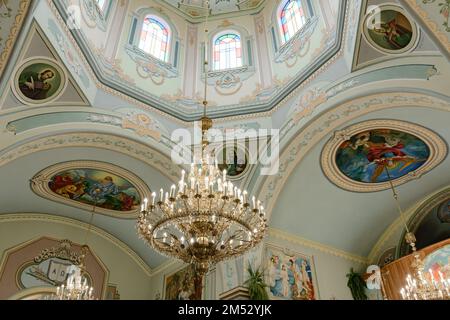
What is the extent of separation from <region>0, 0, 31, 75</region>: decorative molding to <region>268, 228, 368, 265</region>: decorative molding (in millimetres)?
7875

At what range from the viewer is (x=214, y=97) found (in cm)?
1130

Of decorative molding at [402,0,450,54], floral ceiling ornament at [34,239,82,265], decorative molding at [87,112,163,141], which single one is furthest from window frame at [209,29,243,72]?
floral ceiling ornament at [34,239,82,265]

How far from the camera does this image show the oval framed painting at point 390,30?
7.07 meters

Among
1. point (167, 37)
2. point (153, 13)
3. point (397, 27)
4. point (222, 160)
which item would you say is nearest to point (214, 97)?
point (222, 160)

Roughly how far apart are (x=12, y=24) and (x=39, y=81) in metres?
2.77

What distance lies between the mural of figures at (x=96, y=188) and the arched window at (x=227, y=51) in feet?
15.6

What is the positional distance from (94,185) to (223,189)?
6451 mm

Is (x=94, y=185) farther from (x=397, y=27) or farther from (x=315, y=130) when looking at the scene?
(x=397, y=27)

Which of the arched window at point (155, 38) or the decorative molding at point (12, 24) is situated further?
the arched window at point (155, 38)

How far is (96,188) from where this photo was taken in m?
11.4

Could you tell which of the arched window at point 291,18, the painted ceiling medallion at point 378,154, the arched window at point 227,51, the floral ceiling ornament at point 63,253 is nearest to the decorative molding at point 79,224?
the floral ceiling ornament at point 63,253

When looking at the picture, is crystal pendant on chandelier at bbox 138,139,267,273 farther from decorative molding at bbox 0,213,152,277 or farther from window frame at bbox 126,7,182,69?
decorative molding at bbox 0,213,152,277

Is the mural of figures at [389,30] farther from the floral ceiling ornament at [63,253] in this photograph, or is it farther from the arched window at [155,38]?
the floral ceiling ornament at [63,253]

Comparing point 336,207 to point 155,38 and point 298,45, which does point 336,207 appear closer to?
point 298,45
